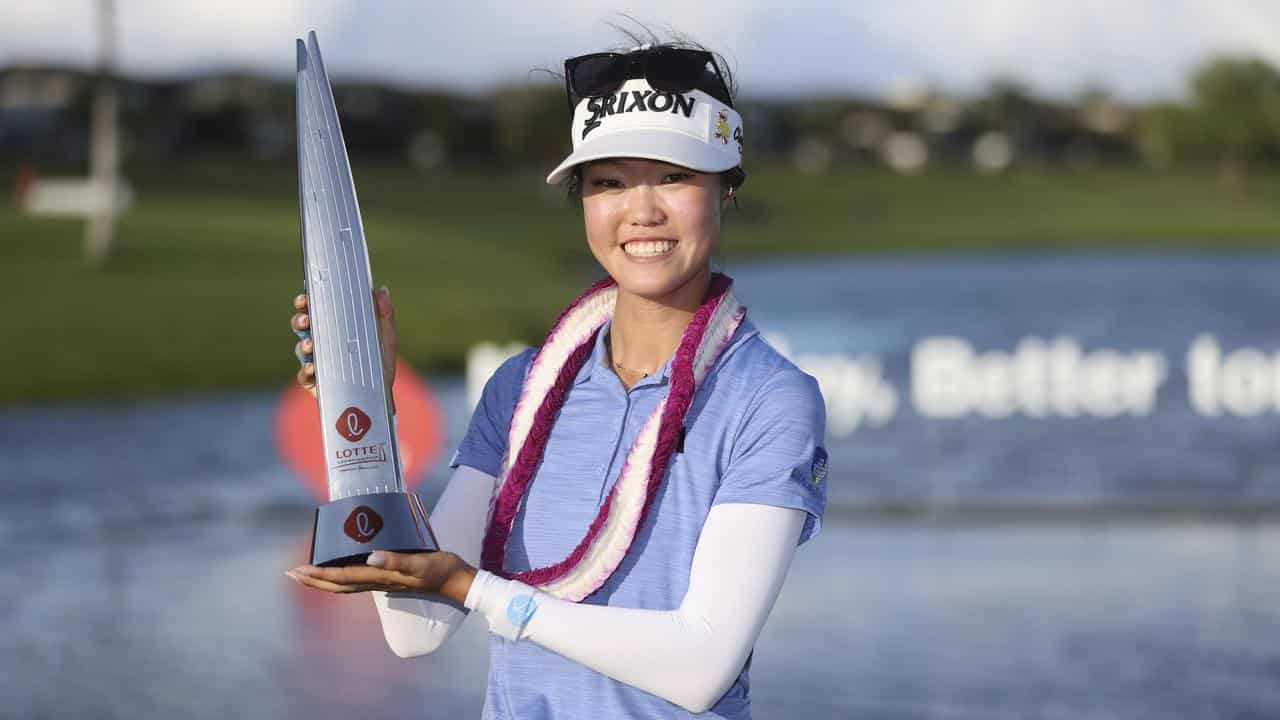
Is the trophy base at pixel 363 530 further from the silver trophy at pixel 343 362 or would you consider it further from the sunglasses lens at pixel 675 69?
the sunglasses lens at pixel 675 69

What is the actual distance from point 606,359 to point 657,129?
391 mm

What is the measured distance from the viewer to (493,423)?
3160mm

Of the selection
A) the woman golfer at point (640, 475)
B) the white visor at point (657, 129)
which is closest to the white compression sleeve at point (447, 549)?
the woman golfer at point (640, 475)

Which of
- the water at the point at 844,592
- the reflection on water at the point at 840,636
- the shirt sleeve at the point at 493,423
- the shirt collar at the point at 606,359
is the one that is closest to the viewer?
the shirt collar at the point at 606,359

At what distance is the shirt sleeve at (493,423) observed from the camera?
3145mm

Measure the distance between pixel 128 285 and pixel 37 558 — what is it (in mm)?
24777

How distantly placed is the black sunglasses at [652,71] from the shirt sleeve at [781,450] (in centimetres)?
43

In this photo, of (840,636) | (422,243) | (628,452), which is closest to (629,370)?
(628,452)

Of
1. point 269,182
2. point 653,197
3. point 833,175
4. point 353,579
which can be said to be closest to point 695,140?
point 653,197

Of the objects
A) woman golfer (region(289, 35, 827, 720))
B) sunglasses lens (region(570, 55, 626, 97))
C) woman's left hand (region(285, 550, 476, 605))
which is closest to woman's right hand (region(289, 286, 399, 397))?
woman golfer (region(289, 35, 827, 720))

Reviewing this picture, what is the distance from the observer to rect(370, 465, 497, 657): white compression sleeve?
3.07 metres

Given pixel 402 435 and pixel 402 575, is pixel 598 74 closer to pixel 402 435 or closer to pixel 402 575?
pixel 402 575

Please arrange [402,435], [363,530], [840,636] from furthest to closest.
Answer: [402,435] → [840,636] → [363,530]

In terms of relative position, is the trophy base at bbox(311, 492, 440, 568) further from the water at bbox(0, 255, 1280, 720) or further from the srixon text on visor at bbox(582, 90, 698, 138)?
the water at bbox(0, 255, 1280, 720)
